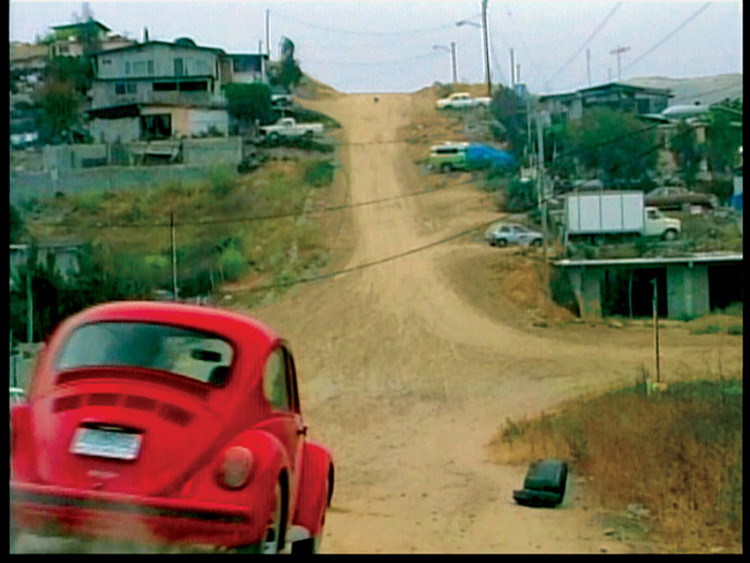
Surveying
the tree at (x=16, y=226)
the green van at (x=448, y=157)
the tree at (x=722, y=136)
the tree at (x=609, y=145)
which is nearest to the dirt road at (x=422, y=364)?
the green van at (x=448, y=157)

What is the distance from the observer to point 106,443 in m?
4.44

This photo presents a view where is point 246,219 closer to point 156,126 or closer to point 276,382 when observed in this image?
point 156,126

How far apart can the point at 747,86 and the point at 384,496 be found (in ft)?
10.7

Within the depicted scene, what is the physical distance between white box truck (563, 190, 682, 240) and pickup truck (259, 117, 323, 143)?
2.75 m

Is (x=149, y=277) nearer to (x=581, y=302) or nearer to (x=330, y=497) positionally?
(x=330, y=497)

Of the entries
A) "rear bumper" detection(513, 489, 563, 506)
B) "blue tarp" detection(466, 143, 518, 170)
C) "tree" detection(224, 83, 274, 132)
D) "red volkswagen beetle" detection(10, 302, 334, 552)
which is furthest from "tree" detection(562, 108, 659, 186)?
"red volkswagen beetle" detection(10, 302, 334, 552)

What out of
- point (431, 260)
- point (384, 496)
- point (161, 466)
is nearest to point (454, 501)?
point (384, 496)

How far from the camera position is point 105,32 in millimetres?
8508

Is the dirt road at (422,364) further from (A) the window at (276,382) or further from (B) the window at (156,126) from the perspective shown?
(B) the window at (156,126)

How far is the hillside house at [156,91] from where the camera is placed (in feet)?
29.6

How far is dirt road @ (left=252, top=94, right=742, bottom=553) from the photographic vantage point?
6.09 m

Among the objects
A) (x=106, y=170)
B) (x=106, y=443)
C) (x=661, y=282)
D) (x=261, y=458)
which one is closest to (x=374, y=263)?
(x=106, y=170)

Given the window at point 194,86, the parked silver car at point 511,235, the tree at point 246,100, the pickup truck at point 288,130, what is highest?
the window at point 194,86

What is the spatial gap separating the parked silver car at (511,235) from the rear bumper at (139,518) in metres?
6.79
